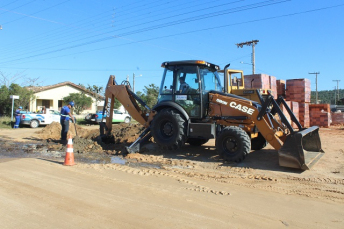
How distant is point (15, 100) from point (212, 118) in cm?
2449

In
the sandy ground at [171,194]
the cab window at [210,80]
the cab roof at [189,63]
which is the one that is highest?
the cab roof at [189,63]

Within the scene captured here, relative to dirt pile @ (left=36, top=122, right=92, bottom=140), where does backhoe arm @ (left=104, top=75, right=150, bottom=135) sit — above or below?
above

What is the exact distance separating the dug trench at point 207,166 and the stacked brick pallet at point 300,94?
772 cm

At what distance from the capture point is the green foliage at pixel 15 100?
27438 millimetres

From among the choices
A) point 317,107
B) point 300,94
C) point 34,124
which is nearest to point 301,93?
point 300,94

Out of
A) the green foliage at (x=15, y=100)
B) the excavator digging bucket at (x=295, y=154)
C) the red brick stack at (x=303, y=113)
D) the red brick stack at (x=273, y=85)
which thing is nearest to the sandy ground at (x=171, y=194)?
the excavator digging bucket at (x=295, y=154)

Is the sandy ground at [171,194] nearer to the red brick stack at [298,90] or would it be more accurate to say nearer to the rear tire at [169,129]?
the rear tire at [169,129]

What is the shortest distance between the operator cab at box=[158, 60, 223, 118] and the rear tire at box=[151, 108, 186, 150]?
43 cm

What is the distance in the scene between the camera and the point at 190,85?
900cm

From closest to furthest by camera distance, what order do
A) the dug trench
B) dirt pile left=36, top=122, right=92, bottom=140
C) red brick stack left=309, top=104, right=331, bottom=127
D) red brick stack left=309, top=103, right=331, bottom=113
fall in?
the dug trench → dirt pile left=36, top=122, right=92, bottom=140 → red brick stack left=309, top=104, right=331, bottom=127 → red brick stack left=309, top=103, right=331, bottom=113

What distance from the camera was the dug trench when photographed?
231 inches

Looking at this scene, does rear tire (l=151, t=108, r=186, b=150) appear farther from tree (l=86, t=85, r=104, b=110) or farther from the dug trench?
tree (l=86, t=85, r=104, b=110)

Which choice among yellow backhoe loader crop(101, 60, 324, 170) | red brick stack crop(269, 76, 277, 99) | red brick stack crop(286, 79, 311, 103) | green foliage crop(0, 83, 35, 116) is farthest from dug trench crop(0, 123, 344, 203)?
green foliage crop(0, 83, 35, 116)

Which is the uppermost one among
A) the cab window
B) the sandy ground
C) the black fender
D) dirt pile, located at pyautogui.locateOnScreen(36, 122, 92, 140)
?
the cab window
